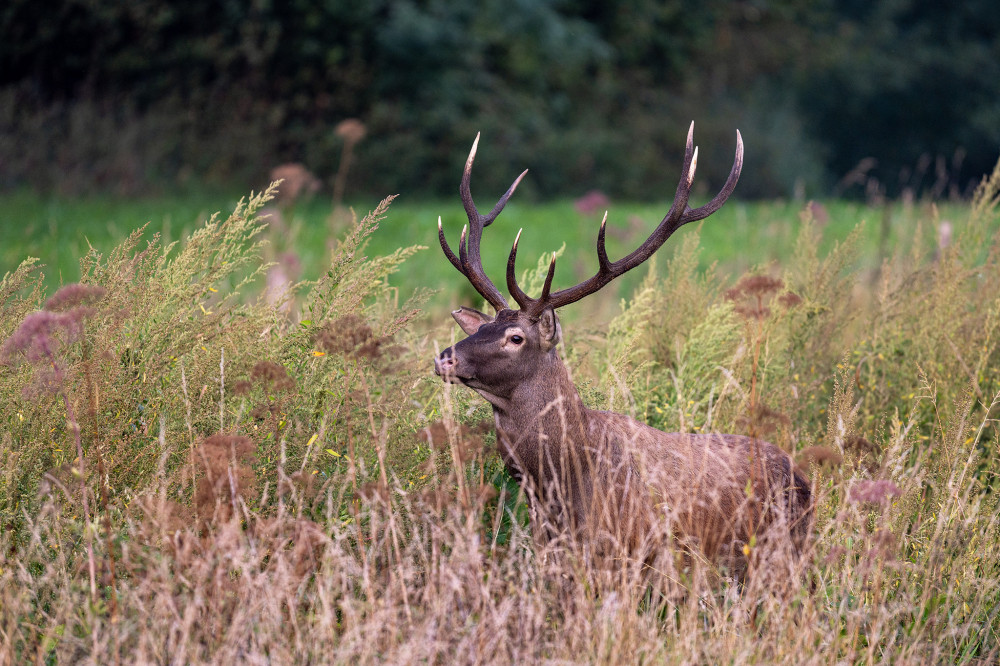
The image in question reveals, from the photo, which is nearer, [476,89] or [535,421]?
[535,421]

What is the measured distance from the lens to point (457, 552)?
301 centimetres

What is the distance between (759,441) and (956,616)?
3.03 feet

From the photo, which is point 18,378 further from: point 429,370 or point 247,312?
point 429,370

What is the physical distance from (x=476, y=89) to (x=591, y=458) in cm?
1751

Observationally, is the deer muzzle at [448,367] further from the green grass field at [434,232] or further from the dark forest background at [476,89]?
the dark forest background at [476,89]

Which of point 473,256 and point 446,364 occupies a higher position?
point 473,256

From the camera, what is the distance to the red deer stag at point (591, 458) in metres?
3.57

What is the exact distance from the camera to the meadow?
9.72 ft

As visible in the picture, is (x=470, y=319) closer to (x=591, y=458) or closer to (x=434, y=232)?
(x=591, y=458)

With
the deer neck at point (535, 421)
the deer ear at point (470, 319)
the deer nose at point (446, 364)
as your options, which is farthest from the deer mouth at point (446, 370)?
the deer ear at point (470, 319)

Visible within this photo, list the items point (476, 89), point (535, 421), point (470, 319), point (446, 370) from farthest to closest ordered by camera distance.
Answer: point (476, 89) < point (470, 319) < point (535, 421) < point (446, 370)

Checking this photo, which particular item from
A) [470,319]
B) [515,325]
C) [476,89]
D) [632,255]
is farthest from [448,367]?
[476,89]

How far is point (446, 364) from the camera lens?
3521 millimetres

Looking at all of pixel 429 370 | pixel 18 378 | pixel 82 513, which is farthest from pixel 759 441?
pixel 18 378
